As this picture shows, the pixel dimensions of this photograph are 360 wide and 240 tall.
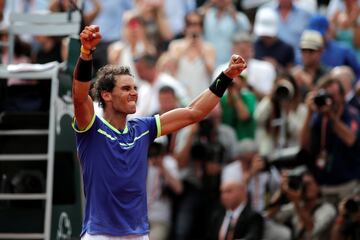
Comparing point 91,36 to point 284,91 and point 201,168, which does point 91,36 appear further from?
point 201,168

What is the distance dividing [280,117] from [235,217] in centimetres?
154

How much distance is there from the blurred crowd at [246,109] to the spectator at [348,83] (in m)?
0.02

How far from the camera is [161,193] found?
494 inches

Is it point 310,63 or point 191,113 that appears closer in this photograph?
point 191,113

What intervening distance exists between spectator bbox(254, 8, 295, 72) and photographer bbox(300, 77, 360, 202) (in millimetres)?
2412

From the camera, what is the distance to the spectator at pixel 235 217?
1130 cm

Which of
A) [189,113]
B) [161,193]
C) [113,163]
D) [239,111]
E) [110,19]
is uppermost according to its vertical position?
[189,113]

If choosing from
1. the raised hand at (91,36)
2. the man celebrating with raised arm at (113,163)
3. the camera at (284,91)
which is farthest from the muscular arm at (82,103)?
the camera at (284,91)

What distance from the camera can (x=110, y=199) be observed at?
7.47 meters

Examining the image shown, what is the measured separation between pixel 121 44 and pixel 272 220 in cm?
404

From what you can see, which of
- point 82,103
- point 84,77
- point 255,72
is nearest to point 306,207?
point 255,72

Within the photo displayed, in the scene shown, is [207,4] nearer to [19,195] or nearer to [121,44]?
[121,44]

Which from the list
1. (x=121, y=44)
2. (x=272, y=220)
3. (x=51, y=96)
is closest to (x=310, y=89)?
(x=272, y=220)

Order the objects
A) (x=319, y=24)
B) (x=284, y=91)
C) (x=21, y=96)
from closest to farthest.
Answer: (x=21, y=96), (x=284, y=91), (x=319, y=24)
